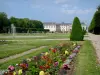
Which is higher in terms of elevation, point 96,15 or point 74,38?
point 96,15

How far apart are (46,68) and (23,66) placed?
0.60 metres

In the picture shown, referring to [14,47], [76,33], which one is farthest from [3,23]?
[14,47]

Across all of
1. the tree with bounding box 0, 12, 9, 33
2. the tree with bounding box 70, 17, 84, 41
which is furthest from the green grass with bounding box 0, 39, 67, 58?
the tree with bounding box 0, 12, 9, 33

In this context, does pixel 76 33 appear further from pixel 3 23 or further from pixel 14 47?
pixel 3 23

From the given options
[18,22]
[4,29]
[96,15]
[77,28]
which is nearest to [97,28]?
[96,15]

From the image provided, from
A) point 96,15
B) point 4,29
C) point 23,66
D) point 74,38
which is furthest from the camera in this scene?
point 4,29

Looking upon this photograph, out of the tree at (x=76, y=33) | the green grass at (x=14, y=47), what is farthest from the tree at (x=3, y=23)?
the green grass at (x=14, y=47)

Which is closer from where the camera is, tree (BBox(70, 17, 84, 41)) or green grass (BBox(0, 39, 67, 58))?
green grass (BBox(0, 39, 67, 58))

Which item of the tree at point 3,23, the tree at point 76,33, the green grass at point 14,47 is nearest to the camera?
the green grass at point 14,47

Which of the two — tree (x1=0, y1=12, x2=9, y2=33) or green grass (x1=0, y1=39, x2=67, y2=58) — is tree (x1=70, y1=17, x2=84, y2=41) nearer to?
green grass (x1=0, y1=39, x2=67, y2=58)

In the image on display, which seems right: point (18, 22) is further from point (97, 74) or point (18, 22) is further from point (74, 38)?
point (97, 74)

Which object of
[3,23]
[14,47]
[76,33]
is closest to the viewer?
[14,47]

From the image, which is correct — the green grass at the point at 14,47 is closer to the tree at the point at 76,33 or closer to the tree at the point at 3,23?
the tree at the point at 76,33

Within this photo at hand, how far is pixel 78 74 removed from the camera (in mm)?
8195
